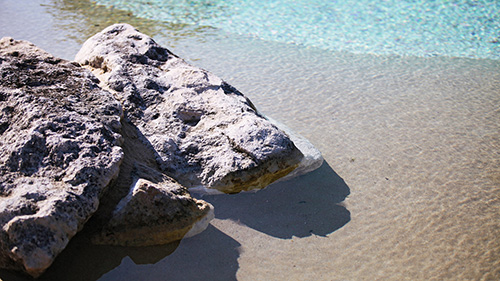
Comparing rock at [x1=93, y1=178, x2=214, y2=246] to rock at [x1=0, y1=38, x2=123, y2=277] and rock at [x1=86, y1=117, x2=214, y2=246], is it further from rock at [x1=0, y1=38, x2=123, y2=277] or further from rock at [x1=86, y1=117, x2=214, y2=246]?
rock at [x1=0, y1=38, x2=123, y2=277]

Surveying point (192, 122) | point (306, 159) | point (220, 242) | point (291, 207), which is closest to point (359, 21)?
point (306, 159)

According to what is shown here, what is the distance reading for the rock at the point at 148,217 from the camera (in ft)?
8.09

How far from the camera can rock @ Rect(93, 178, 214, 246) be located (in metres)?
2.46

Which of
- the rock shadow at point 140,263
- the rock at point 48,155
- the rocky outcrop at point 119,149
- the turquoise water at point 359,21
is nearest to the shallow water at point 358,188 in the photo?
the rock shadow at point 140,263

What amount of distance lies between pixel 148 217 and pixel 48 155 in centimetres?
68

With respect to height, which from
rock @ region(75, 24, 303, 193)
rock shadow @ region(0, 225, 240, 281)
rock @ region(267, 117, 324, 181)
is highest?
rock @ region(75, 24, 303, 193)

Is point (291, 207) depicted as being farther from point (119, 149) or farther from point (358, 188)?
point (119, 149)

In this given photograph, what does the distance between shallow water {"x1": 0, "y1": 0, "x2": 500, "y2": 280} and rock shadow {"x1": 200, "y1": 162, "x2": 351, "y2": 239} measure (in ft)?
0.04

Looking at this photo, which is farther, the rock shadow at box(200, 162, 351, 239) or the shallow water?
the rock shadow at box(200, 162, 351, 239)

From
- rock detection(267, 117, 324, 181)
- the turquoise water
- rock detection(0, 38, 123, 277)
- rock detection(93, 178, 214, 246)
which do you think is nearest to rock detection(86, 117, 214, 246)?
rock detection(93, 178, 214, 246)

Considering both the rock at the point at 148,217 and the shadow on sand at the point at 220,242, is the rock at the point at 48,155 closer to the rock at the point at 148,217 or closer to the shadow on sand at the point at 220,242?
the rock at the point at 148,217

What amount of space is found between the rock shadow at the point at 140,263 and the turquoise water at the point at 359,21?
176 inches

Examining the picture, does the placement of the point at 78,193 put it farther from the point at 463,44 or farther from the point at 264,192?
the point at 463,44

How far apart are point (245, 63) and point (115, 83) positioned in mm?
2426
